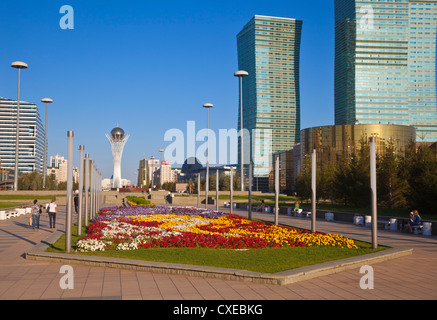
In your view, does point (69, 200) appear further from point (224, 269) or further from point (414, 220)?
point (414, 220)

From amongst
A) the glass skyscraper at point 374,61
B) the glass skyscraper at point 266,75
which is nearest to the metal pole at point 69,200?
the glass skyscraper at point 374,61

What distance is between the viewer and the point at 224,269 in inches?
384

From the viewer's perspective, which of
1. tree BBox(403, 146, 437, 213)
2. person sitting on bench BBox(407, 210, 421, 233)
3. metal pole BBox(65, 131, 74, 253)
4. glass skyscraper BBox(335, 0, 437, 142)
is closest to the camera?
metal pole BBox(65, 131, 74, 253)

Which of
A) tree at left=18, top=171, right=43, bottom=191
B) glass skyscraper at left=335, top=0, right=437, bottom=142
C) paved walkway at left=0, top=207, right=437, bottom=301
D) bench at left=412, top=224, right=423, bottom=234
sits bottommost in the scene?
bench at left=412, top=224, right=423, bottom=234

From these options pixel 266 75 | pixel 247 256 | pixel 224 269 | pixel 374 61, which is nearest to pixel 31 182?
pixel 247 256

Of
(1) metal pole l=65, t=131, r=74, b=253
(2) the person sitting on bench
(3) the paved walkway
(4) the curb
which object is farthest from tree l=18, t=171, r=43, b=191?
(3) the paved walkway

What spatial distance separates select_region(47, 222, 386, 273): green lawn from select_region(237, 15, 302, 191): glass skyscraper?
6740 inches

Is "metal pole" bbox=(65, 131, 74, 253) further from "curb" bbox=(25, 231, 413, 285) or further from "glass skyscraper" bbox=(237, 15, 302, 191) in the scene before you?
"glass skyscraper" bbox=(237, 15, 302, 191)

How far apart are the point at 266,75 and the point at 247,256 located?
183 meters

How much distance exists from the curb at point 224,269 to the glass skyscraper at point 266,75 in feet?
567

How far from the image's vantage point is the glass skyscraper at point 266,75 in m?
188

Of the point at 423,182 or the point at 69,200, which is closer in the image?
the point at 69,200

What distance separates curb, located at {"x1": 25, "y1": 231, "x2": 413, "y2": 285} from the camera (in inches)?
362
